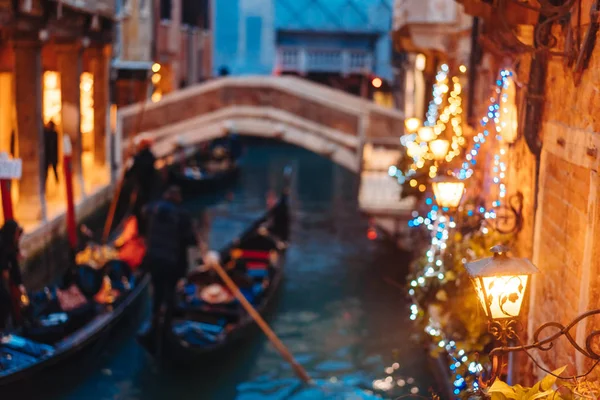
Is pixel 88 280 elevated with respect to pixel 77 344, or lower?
elevated

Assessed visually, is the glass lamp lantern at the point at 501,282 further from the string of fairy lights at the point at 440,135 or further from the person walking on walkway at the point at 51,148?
the person walking on walkway at the point at 51,148

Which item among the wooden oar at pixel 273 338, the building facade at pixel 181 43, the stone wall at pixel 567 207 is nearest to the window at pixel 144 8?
the building facade at pixel 181 43

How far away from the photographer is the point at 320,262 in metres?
10.1

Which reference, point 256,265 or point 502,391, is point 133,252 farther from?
point 502,391

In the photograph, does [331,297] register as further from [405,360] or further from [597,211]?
[597,211]

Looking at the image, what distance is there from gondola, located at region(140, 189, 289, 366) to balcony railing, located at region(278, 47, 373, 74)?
15.0 meters

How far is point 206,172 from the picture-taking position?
50.6 ft

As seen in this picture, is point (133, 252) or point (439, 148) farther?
point (133, 252)

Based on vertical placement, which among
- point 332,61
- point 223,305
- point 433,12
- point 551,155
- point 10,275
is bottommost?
point 223,305

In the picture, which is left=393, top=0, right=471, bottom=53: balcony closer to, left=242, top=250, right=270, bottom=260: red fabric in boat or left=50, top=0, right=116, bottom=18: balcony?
left=242, top=250, right=270, bottom=260: red fabric in boat

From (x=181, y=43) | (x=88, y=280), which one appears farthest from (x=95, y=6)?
(x=181, y=43)

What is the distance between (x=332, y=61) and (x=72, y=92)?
45.1 feet

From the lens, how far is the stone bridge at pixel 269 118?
35.7 feet

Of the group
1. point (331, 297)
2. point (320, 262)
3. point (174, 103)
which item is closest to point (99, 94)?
point (174, 103)
